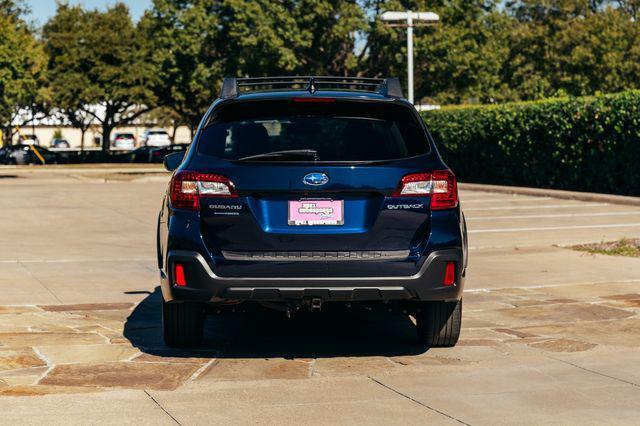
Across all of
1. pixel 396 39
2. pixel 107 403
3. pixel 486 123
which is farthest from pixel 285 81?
pixel 396 39

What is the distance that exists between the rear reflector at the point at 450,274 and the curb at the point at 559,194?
49.3 feet

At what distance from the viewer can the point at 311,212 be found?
6.76 metres

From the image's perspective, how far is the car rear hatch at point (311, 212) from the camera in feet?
22.0

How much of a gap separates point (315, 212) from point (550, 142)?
2058 centimetres

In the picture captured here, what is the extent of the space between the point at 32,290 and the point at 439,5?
33.4m

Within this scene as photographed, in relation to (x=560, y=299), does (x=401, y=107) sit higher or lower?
higher

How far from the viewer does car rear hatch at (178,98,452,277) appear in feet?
22.0

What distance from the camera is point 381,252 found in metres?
6.76

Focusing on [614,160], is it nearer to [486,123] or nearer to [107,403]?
[486,123]

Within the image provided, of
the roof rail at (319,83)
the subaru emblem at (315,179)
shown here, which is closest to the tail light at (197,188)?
the subaru emblem at (315,179)

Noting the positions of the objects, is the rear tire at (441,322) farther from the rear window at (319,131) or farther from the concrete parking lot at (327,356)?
the rear window at (319,131)

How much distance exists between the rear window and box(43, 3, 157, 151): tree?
54096mm

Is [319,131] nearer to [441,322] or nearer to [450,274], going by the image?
[450,274]

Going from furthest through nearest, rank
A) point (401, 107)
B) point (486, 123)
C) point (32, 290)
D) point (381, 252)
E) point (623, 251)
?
point (486, 123), point (623, 251), point (32, 290), point (401, 107), point (381, 252)
